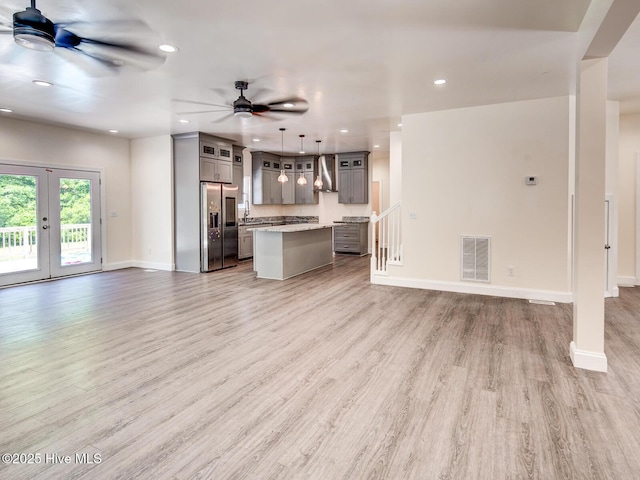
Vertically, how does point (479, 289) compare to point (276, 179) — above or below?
below

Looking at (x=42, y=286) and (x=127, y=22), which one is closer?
(x=127, y=22)

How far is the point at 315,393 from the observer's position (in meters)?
2.59

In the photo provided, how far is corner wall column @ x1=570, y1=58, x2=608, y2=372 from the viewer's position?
2900mm

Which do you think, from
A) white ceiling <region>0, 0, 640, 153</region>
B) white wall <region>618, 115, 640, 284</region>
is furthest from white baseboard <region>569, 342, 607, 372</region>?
white wall <region>618, 115, 640, 284</region>

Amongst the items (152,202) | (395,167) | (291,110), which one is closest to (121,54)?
(291,110)

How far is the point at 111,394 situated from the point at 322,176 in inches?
325

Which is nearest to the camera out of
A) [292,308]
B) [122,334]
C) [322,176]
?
[122,334]

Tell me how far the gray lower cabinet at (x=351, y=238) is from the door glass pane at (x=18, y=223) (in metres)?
6.50

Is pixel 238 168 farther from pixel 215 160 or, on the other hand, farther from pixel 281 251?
pixel 281 251

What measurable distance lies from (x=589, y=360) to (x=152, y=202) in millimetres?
7796

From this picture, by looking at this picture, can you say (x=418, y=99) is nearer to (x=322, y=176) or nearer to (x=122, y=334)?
(x=122, y=334)

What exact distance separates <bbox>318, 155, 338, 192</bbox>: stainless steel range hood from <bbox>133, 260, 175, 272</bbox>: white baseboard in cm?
444

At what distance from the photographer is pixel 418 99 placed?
16.5 feet

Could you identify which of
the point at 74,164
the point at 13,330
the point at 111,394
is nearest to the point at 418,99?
the point at 111,394
